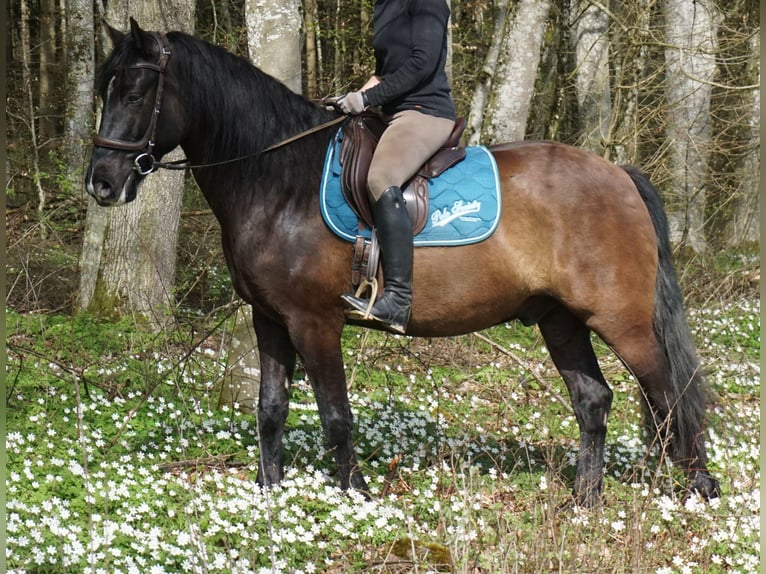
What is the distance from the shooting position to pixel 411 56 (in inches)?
207

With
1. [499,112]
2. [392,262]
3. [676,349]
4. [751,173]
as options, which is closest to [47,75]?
[499,112]

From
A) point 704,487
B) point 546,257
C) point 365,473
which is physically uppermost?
point 546,257

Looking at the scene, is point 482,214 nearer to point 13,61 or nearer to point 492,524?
point 492,524

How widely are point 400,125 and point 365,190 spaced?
17.9 inches

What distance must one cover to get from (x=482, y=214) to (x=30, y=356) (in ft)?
16.6

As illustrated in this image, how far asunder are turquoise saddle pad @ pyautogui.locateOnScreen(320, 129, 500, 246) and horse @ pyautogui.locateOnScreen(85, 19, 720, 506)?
0.22 feet

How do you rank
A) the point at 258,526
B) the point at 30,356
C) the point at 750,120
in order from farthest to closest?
1. the point at 750,120
2. the point at 30,356
3. the point at 258,526

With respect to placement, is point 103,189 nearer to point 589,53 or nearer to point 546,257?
point 546,257

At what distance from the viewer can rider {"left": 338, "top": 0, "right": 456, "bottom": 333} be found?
5.18 meters

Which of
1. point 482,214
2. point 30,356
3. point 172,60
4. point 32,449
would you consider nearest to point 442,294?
point 482,214

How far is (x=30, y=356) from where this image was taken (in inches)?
325

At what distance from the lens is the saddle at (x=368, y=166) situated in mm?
5324

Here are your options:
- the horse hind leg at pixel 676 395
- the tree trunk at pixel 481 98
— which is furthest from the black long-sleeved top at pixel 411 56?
the tree trunk at pixel 481 98

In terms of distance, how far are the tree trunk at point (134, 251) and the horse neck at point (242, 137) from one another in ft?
14.1
